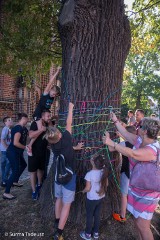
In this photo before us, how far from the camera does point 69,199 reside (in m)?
3.24

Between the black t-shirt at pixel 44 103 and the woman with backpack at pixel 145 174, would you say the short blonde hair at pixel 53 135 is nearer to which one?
the woman with backpack at pixel 145 174

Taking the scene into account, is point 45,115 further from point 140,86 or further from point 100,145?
point 140,86

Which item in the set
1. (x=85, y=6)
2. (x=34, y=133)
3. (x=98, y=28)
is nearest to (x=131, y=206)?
(x=34, y=133)

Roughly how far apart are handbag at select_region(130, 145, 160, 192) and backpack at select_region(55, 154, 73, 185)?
83 cm

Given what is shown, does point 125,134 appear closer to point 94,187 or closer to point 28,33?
point 94,187

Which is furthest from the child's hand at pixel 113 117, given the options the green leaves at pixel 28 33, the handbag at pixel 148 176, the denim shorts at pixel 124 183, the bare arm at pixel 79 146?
the green leaves at pixel 28 33

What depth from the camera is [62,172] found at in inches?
123

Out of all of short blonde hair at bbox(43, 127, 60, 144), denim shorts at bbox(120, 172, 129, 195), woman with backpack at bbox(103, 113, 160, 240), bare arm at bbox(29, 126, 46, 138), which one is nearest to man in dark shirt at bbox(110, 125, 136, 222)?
denim shorts at bbox(120, 172, 129, 195)

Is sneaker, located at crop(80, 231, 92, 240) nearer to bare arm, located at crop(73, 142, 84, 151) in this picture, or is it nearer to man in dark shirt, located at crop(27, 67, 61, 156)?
bare arm, located at crop(73, 142, 84, 151)

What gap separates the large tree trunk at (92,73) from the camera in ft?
11.9

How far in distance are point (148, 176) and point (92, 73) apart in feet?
5.65

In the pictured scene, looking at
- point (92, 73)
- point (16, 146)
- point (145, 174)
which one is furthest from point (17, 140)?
point (145, 174)

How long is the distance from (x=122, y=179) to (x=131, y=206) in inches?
34.8

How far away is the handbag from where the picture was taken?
273cm
